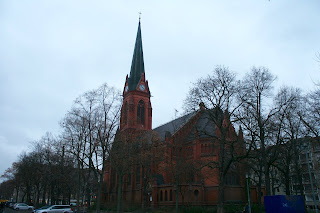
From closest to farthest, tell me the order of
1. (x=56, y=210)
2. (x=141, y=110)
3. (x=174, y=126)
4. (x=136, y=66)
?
1. (x=56, y=210)
2. (x=174, y=126)
3. (x=141, y=110)
4. (x=136, y=66)

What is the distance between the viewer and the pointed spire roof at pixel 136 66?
61831mm

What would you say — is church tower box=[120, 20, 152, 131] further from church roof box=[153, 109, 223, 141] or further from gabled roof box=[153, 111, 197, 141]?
church roof box=[153, 109, 223, 141]

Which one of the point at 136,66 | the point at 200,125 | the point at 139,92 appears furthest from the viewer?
the point at 136,66

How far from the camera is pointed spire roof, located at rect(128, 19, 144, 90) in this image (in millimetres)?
61831

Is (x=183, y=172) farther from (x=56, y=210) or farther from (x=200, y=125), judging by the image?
(x=56, y=210)

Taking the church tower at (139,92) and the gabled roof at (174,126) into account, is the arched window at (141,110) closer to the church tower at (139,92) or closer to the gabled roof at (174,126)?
the church tower at (139,92)

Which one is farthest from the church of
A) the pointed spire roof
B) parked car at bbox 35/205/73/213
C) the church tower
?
parked car at bbox 35/205/73/213

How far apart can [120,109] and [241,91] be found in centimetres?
1459

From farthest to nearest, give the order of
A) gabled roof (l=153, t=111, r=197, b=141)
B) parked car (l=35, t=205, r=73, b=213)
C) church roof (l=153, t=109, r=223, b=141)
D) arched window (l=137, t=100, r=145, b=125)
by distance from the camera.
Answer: arched window (l=137, t=100, r=145, b=125), gabled roof (l=153, t=111, r=197, b=141), parked car (l=35, t=205, r=73, b=213), church roof (l=153, t=109, r=223, b=141)

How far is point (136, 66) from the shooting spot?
6291 cm

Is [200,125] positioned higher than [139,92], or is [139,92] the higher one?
[139,92]

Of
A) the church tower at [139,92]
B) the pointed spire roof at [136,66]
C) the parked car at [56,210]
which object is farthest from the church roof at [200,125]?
the parked car at [56,210]

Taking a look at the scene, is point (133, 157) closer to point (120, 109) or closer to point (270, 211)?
point (120, 109)

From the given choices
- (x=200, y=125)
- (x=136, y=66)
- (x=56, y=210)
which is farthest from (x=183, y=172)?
(x=136, y=66)
